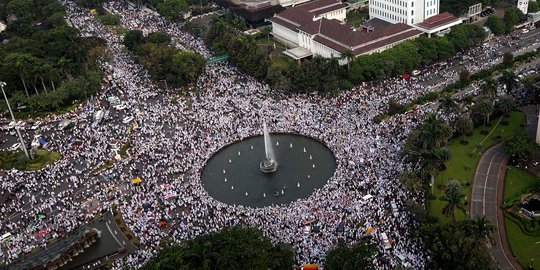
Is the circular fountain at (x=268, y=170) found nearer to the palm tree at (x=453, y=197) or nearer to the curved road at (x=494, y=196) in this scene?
the palm tree at (x=453, y=197)

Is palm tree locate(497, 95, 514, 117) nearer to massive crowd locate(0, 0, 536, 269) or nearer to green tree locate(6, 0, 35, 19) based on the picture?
massive crowd locate(0, 0, 536, 269)

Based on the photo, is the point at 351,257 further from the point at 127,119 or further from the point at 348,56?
the point at 127,119

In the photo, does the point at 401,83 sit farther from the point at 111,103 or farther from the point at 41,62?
the point at 41,62

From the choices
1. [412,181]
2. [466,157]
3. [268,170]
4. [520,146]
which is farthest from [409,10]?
[412,181]

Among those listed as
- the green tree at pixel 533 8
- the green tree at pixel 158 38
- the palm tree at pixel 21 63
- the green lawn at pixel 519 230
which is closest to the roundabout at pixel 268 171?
the green lawn at pixel 519 230

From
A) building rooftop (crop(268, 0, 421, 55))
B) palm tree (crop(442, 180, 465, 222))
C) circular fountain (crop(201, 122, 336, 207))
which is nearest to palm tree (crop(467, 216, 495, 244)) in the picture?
palm tree (crop(442, 180, 465, 222))


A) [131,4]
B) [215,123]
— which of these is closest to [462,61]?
[215,123]
